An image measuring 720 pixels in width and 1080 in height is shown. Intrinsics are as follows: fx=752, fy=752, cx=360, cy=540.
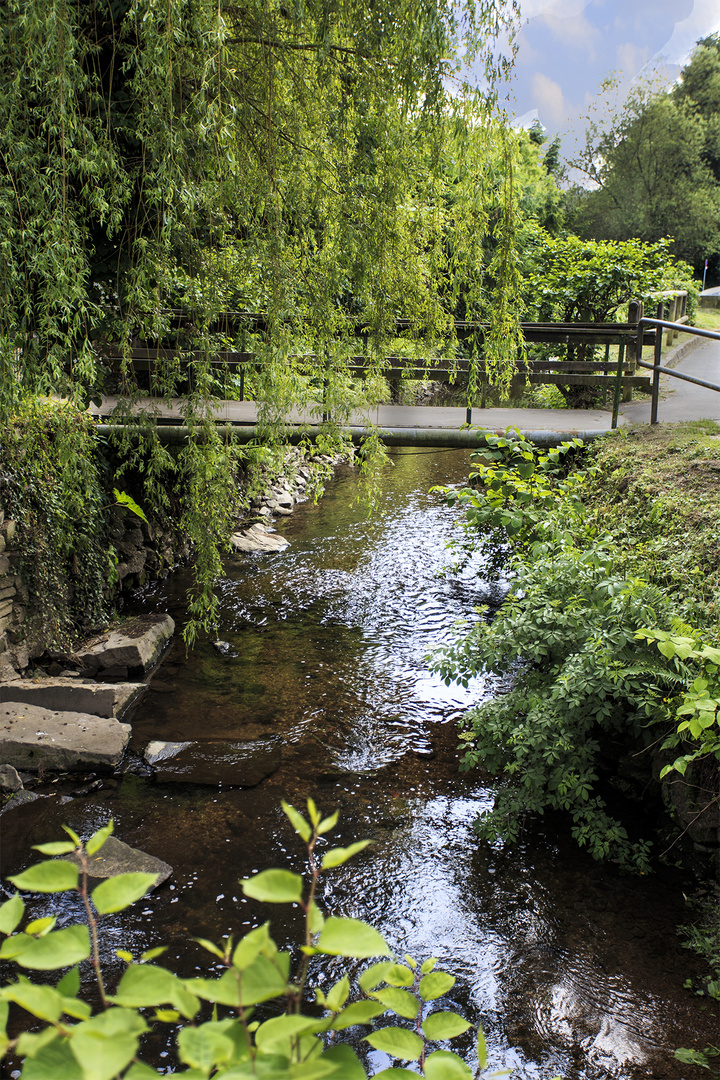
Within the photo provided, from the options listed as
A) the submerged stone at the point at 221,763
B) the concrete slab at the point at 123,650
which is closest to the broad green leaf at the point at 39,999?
the submerged stone at the point at 221,763

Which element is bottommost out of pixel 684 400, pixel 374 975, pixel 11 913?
pixel 374 975

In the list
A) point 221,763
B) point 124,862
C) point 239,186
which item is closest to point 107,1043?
point 124,862

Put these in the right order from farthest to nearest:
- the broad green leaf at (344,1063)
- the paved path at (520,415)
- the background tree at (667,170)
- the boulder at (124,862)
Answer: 1. the background tree at (667,170)
2. the paved path at (520,415)
3. the boulder at (124,862)
4. the broad green leaf at (344,1063)

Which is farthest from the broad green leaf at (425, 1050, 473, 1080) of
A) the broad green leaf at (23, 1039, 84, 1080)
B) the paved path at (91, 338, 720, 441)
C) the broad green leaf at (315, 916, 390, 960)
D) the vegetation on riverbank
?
the paved path at (91, 338, 720, 441)

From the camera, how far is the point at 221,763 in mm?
4961

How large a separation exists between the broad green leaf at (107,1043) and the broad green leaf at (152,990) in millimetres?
52

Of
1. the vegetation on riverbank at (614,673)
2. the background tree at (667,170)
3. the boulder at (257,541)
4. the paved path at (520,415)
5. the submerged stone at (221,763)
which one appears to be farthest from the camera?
the background tree at (667,170)

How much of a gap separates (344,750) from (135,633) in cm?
244

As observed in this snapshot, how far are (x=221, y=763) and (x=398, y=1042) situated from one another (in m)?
4.18

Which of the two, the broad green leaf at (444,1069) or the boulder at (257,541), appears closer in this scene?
the broad green leaf at (444,1069)

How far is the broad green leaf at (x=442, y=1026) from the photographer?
3.25ft

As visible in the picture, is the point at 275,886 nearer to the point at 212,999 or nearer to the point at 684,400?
the point at 212,999

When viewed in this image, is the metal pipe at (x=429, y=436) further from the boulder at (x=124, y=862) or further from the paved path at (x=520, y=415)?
the boulder at (x=124, y=862)

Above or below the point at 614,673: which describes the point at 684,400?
above
